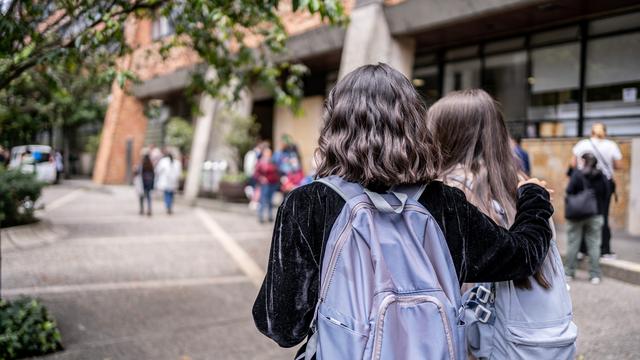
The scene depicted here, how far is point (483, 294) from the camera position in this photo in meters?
2.14

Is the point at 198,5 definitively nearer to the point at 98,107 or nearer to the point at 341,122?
the point at 341,122

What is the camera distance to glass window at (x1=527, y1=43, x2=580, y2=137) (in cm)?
1117

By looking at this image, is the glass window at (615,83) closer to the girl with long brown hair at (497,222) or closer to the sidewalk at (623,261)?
the sidewalk at (623,261)

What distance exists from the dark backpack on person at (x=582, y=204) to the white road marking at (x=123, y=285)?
413cm

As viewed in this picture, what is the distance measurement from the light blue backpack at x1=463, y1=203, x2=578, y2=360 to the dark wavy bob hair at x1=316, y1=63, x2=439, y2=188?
0.59 m

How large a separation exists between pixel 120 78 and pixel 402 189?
157 inches

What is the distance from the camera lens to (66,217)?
46.8 feet

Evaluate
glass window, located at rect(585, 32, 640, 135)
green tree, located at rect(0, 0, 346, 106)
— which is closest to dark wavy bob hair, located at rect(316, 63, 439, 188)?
green tree, located at rect(0, 0, 346, 106)

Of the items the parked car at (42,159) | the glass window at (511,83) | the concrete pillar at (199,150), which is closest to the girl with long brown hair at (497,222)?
the glass window at (511,83)

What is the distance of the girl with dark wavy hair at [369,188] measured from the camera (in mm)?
1726

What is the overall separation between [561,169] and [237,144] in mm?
9850

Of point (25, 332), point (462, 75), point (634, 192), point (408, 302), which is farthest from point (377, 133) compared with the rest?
point (462, 75)

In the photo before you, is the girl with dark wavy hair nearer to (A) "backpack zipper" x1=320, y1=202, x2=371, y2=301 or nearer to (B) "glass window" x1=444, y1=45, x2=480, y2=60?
(A) "backpack zipper" x1=320, y1=202, x2=371, y2=301

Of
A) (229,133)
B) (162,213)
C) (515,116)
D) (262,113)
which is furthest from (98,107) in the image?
(515,116)
